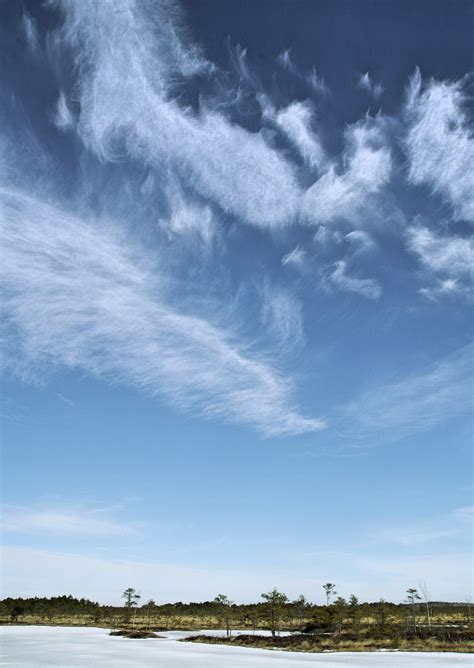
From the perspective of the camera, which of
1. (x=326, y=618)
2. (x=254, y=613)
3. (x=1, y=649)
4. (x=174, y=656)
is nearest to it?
(x=174, y=656)

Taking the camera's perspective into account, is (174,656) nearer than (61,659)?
No

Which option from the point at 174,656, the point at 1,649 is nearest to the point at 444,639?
the point at 174,656

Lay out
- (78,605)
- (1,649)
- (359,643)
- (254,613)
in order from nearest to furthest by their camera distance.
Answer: (1,649), (359,643), (254,613), (78,605)

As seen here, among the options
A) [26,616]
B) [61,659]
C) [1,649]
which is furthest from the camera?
[26,616]

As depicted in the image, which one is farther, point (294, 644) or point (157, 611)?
point (157, 611)

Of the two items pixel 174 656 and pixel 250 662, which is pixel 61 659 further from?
pixel 250 662

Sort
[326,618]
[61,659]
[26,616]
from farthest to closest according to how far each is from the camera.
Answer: [26,616] < [326,618] < [61,659]

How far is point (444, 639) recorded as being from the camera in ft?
142

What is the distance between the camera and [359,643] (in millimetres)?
42750

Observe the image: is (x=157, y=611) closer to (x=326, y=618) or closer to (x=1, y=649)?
(x=326, y=618)

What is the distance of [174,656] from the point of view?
33938mm

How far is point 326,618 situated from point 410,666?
48.6m

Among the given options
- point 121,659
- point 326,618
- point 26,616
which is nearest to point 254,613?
point 326,618

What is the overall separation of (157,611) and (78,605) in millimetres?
19379
